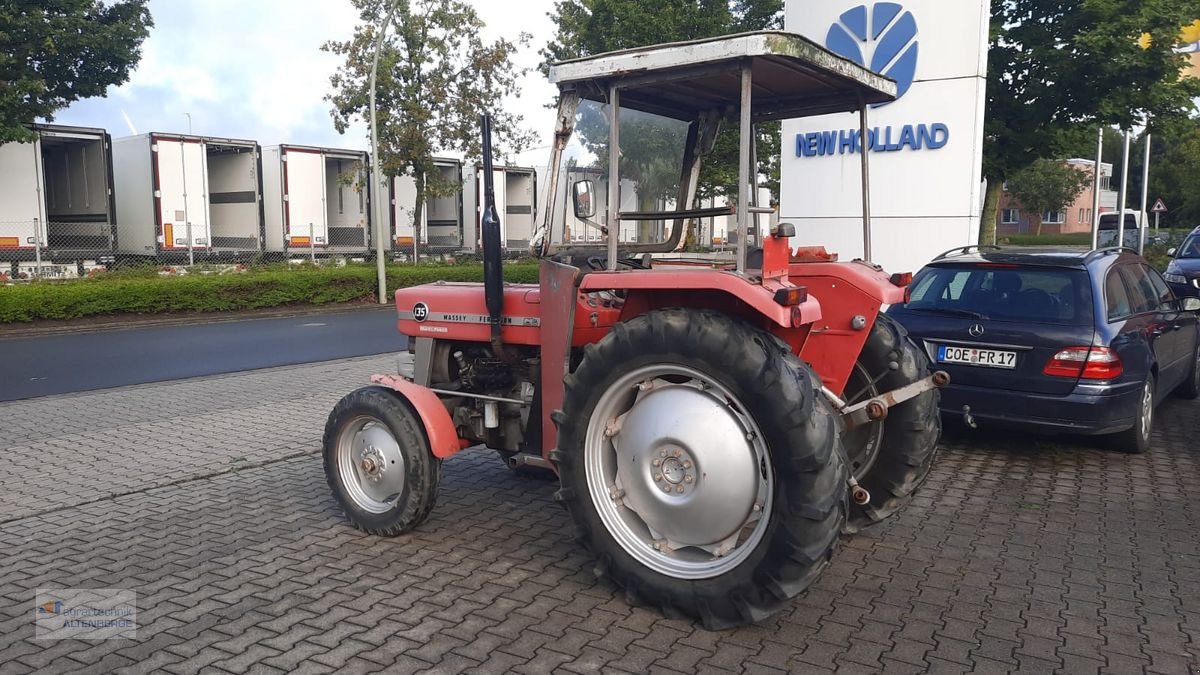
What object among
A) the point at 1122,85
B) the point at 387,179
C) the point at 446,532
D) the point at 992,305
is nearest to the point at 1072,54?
the point at 1122,85

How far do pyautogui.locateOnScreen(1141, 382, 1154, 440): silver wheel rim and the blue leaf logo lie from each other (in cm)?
682

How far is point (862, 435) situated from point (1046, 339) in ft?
8.18

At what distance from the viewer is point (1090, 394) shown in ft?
21.1

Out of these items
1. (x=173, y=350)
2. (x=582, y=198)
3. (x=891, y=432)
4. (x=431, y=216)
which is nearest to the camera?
(x=582, y=198)

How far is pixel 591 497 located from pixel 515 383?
1.26 m

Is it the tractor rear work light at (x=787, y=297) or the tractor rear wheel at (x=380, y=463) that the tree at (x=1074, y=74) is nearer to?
the tractor rear work light at (x=787, y=297)

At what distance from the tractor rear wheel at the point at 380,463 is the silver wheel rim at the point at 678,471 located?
1230mm

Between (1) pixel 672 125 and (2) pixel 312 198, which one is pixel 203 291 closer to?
(2) pixel 312 198

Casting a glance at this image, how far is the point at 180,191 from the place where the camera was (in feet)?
70.4

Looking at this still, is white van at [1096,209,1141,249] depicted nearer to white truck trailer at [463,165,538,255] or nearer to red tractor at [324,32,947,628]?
white truck trailer at [463,165,538,255]

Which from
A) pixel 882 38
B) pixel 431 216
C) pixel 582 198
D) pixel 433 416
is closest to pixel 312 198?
pixel 431 216

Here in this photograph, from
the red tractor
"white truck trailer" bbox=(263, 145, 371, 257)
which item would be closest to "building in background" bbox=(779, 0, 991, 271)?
the red tractor

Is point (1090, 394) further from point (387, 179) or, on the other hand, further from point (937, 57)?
point (387, 179)

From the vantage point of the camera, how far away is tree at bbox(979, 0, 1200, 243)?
61.3 ft
